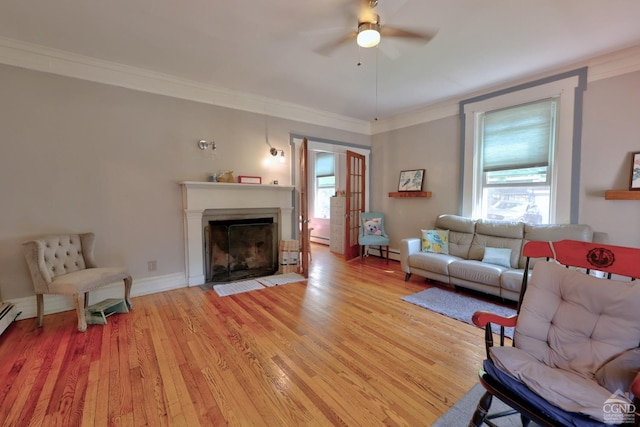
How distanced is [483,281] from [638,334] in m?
1.96

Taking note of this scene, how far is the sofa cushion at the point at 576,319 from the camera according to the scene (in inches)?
49.9

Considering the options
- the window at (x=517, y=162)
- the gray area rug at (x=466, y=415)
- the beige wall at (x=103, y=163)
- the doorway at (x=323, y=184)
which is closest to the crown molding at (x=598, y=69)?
the window at (x=517, y=162)

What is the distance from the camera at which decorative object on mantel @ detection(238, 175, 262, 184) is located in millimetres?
4004

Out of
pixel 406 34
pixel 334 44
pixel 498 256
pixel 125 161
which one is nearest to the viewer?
pixel 406 34

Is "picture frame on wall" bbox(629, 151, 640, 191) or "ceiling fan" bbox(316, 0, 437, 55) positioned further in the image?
"picture frame on wall" bbox(629, 151, 640, 191)

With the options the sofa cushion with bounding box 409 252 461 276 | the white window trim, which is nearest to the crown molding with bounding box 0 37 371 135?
the sofa cushion with bounding box 409 252 461 276

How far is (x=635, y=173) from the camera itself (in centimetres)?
280

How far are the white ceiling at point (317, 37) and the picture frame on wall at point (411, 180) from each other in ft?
5.08

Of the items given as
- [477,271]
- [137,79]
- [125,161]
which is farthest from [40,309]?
[477,271]

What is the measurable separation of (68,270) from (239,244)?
1.91 meters

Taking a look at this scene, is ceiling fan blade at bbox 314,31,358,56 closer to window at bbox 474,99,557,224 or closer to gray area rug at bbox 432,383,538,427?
window at bbox 474,99,557,224

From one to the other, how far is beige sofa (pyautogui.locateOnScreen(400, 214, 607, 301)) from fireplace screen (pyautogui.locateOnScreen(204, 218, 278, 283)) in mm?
2076

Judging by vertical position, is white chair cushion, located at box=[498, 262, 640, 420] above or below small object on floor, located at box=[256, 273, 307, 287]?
above

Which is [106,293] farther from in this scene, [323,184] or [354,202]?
[323,184]
